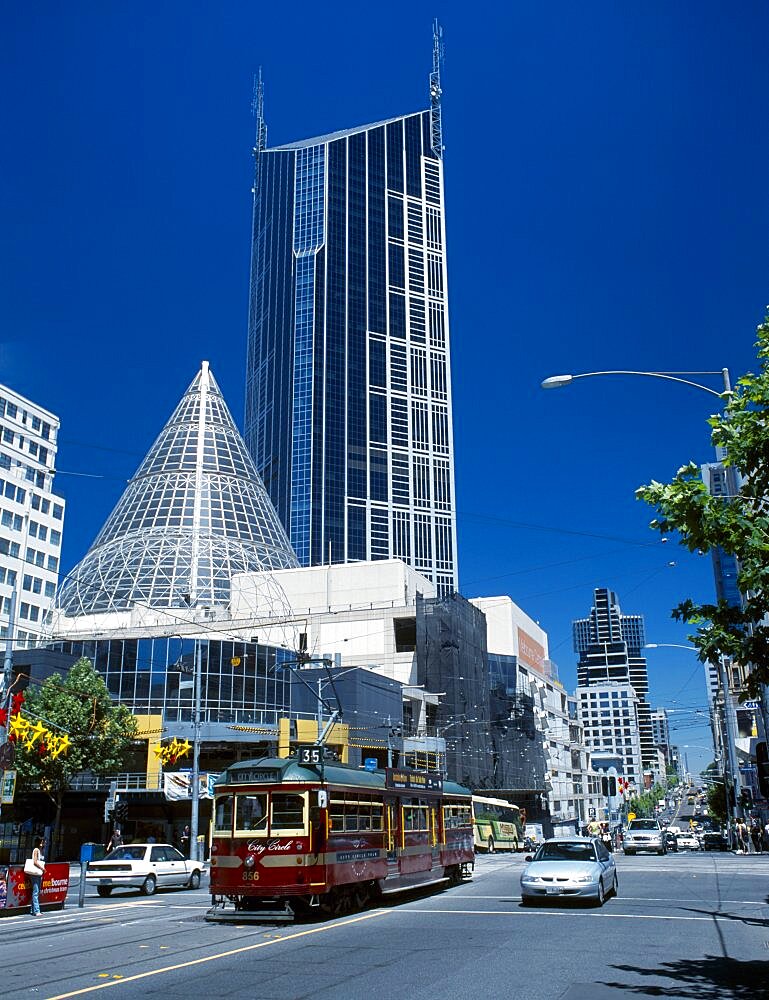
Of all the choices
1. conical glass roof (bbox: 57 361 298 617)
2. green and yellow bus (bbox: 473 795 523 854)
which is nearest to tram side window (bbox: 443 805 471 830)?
green and yellow bus (bbox: 473 795 523 854)

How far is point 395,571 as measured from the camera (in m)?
100

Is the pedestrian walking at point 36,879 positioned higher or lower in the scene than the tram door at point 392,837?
lower

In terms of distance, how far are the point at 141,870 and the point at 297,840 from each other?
1285 centimetres

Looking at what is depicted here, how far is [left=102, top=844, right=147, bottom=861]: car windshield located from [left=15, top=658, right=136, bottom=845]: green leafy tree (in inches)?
521

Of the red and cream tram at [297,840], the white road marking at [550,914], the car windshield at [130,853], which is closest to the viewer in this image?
the white road marking at [550,914]

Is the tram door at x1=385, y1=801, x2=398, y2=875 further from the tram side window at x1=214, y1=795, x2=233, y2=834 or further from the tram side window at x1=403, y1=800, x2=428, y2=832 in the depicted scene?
the tram side window at x1=214, y1=795, x2=233, y2=834

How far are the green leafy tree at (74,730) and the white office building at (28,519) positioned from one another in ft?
96.9

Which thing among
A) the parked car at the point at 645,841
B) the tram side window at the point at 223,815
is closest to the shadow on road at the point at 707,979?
the tram side window at the point at 223,815

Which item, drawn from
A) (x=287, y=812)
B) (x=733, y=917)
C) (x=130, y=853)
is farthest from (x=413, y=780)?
(x=130, y=853)

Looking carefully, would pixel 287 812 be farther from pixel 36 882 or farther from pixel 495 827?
Result: pixel 495 827

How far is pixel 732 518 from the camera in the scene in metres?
11.2

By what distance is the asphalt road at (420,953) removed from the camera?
10781 millimetres

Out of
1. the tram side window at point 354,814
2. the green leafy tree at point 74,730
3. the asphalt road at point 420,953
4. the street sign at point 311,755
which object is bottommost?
the asphalt road at point 420,953

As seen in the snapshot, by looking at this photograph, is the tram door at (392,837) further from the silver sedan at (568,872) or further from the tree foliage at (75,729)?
the tree foliage at (75,729)
